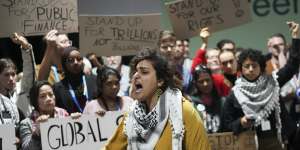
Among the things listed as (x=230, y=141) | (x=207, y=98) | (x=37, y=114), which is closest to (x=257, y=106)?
(x=230, y=141)

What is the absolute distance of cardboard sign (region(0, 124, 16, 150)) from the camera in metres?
6.98

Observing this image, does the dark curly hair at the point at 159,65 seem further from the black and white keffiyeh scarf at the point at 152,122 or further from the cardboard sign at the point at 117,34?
the cardboard sign at the point at 117,34

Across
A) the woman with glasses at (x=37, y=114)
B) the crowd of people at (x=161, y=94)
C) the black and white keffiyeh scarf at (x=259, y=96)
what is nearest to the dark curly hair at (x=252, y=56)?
the crowd of people at (x=161, y=94)

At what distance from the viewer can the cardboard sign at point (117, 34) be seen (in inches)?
341

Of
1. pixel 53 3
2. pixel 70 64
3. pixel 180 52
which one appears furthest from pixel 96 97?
pixel 180 52

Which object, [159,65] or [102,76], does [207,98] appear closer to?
[102,76]

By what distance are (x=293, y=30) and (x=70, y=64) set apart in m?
2.33

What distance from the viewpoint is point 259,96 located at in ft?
27.2

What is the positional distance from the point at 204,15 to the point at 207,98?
984 millimetres

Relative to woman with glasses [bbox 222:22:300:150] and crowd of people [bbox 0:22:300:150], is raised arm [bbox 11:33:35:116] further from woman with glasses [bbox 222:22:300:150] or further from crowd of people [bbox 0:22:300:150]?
woman with glasses [bbox 222:22:300:150]

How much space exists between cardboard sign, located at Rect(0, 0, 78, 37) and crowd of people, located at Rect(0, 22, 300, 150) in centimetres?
14

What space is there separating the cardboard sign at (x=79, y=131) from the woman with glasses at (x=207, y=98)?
130cm

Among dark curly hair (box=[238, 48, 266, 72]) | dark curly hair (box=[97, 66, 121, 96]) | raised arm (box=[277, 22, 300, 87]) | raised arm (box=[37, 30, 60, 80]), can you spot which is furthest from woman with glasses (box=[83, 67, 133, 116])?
raised arm (box=[277, 22, 300, 87])

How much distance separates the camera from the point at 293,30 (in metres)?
8.80
